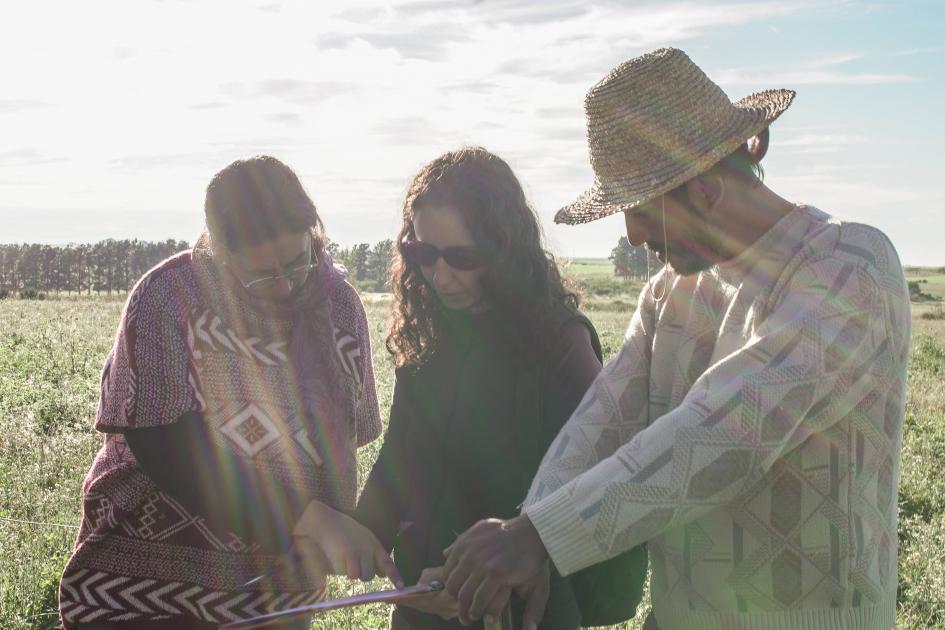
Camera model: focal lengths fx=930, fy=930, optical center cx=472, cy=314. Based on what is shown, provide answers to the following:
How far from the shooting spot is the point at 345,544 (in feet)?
9.19

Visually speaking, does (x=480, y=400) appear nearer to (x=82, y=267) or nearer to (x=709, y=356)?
(x=709, y=356)

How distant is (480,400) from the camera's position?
2703 millimetres

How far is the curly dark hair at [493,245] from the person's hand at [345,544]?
524mm

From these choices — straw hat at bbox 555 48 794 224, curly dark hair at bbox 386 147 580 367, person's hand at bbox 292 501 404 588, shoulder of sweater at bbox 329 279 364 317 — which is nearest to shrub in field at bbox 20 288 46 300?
shoulder of sweater at bbox 329 279 364 317

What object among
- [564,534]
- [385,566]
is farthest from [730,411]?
[385,566]

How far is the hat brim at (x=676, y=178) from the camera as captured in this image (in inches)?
74.7

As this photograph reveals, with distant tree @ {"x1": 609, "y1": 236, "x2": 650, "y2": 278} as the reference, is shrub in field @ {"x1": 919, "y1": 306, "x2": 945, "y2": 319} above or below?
below

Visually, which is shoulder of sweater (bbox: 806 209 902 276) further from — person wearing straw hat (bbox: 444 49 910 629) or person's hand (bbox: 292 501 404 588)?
person's hand (bbox: 292 501 404 588)

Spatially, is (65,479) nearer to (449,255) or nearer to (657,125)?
(449,255)

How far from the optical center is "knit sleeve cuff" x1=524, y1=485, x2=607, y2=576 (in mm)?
1791

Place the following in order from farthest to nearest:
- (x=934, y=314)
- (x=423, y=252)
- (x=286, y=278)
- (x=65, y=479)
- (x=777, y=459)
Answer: (x=934, y=314) → (x=65, y=479) → (x=286, y=278) → (x=423, y=252) → (x=777, y=459)

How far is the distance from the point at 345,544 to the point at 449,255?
924mm

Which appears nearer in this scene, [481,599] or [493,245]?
[481,599]

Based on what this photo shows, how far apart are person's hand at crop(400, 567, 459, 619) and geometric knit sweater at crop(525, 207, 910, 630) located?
0.48 metres
